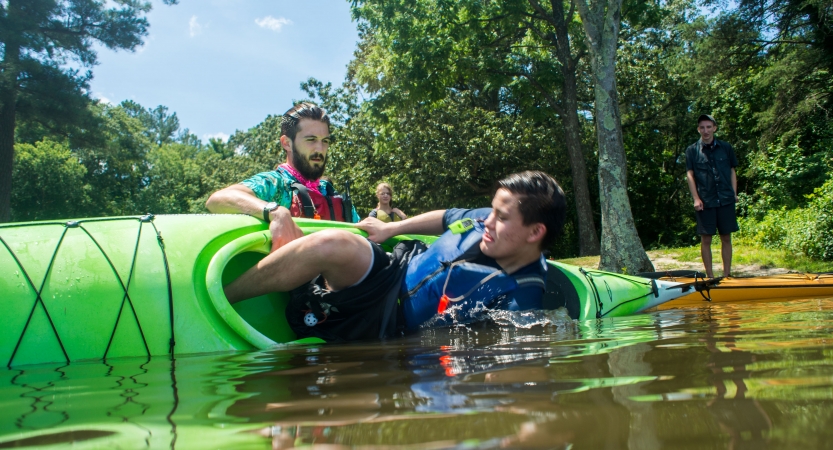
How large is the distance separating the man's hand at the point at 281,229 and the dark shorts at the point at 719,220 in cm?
428

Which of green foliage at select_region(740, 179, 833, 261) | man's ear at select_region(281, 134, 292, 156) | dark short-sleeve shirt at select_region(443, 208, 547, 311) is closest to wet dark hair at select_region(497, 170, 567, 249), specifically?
dark short-sleeve shirt at select_region(443, 208, 547, 311)

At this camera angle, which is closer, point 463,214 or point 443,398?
point 443,398

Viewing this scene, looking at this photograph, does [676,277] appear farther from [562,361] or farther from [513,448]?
[513,448]

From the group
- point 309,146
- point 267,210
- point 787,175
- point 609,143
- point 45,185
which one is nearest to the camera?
point 267,210

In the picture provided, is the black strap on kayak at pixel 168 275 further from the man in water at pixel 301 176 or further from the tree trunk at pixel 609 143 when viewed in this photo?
the tree trunk at pixel 609 143

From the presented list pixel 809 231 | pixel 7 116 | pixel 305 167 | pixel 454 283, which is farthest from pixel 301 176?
pixel 7 116

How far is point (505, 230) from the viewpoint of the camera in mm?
2846

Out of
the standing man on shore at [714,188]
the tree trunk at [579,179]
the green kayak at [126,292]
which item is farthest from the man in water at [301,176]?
the tree trunk at [579,179]

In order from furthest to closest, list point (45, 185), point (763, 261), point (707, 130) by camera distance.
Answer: point (45, 185), point (763, 261), point (707, 130)

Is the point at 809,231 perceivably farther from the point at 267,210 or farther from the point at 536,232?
the point at 267,210

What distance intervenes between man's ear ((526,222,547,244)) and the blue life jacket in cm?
18

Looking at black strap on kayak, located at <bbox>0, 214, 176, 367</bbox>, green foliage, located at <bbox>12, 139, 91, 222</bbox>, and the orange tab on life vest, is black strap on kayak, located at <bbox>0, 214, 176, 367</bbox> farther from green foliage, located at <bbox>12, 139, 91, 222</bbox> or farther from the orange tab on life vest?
green foliage, located at <bbox>12, 139, 91, 222</bbox>

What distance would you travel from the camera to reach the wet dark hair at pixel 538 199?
9.38 ft

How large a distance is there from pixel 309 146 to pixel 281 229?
105 centimetres
